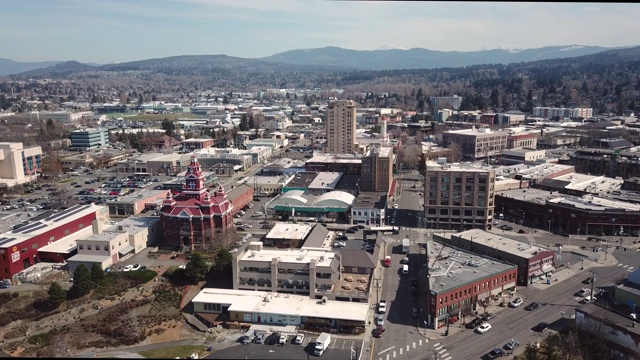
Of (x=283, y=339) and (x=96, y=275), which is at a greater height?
(x=96, y=275)

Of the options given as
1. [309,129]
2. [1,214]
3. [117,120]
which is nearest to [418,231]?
[1,214]

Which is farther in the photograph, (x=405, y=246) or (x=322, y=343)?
(x=405, y=246)

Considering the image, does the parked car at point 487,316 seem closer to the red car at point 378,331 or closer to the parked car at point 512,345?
the parked car at point 512,345

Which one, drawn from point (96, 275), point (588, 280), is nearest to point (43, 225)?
point (96, 275)

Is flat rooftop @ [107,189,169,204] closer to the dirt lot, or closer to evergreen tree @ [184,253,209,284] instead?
the dirt lot

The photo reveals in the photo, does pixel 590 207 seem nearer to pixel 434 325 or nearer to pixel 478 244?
pixel 478 244

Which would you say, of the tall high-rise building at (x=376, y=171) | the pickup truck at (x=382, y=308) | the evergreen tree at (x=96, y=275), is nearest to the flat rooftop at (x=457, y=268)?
the pickup truck at (x=382, y=308)

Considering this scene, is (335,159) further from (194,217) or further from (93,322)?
(93,322)
